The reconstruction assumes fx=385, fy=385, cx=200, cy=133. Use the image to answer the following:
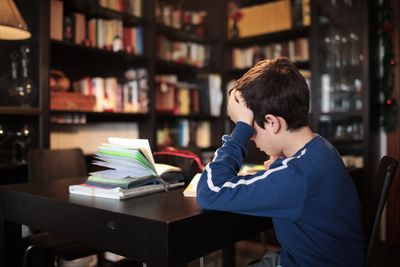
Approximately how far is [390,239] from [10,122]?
2748 mm

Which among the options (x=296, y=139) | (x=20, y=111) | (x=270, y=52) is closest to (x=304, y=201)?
(x=296, y=139)

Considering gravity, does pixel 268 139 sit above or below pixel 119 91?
below

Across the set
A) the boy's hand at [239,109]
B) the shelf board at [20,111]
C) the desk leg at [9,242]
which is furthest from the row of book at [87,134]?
the boy's hand at [239,109]

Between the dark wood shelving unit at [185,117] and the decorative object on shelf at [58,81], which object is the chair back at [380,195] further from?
the dark wood shelving unit at [185,117]

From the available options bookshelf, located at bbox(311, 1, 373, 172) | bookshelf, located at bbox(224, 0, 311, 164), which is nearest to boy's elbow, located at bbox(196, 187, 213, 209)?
bookshelf, located at bbox(311, 1, 373, 172)

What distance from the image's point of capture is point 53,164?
2.05m

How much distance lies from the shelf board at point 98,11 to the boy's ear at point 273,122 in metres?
2.00

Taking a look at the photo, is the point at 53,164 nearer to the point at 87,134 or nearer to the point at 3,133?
the point at 3,133

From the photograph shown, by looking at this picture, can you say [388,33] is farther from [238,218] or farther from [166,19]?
[238,218]

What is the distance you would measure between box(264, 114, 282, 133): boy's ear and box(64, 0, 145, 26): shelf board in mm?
1996

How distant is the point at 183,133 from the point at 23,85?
5.11 feet

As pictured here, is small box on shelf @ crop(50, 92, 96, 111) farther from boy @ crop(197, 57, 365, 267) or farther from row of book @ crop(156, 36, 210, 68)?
boy @ crop(197, 57, 365, 267)

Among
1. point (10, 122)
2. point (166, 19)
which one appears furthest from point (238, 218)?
point (166, 19)

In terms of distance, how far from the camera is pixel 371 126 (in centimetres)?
286
